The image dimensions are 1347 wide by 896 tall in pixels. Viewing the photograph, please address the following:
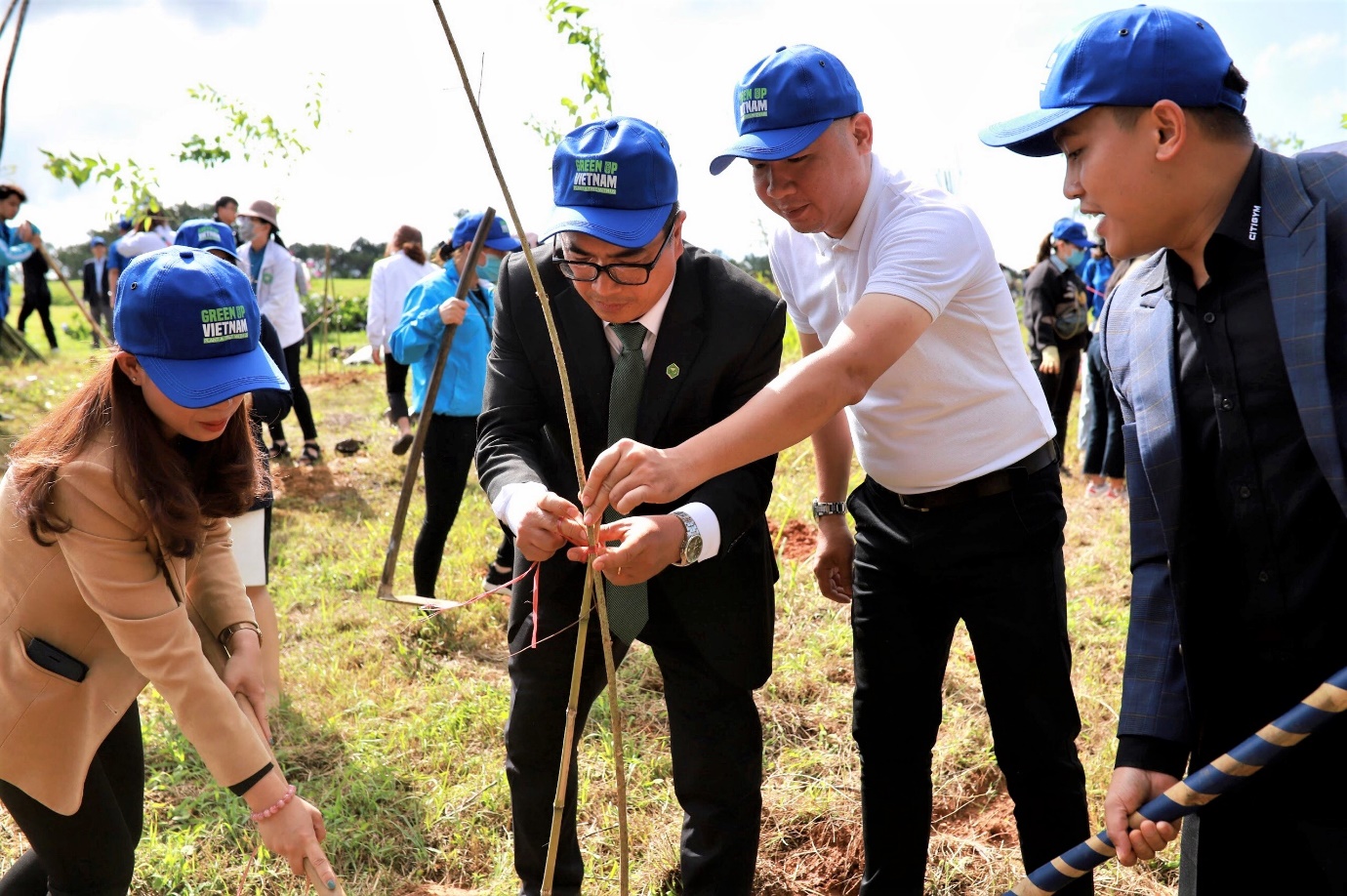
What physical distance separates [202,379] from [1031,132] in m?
1.55

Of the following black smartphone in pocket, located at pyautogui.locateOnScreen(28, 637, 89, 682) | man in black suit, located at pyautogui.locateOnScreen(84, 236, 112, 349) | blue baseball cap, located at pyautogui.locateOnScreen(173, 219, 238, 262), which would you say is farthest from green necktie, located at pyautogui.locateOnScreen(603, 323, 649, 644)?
man in black suit, located at pyautogui.locateOnScreen(84, 236, 112, 349)

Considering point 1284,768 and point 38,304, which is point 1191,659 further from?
point 38,304

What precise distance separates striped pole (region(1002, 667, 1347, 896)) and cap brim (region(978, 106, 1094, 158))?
88 cm

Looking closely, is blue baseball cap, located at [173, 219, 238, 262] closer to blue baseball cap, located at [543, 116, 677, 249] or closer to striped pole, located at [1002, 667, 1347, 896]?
blue baseball cap, located at [543, 116, 677, 249]

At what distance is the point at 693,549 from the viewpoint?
210 cm

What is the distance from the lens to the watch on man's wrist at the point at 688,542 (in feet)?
6.77

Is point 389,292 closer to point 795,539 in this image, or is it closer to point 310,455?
point 310,455

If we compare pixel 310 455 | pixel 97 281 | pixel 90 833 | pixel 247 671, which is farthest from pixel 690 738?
pixel 97 281

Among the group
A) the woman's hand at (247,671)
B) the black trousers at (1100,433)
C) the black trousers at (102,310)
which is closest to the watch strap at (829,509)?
the woman's hand at (247,671)

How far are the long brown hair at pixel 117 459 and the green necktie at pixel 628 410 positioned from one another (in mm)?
873

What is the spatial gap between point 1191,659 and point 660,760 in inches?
90.4

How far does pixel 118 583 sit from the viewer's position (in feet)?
6.28

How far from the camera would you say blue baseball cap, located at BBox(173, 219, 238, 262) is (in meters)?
4.14

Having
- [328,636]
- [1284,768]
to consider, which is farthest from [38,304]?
[1284,768]
